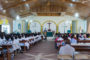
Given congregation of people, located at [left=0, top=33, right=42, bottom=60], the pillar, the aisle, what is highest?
the pillar

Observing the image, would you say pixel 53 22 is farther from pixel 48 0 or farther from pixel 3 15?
pixel 3 15

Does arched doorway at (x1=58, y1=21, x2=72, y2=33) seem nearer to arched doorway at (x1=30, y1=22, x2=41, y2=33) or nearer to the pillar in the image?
the pillar

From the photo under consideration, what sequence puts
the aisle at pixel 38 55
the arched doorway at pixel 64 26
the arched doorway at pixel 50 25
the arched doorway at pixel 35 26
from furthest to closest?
1. the arched doorway at pixel 35 26
2. the arched doorway at pixel 50 25
3. the arched doorway at pixel 64 26
4. the aisle at pixel 38 55

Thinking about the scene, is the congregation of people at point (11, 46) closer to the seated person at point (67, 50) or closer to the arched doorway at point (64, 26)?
the seated person at point (67, 50)

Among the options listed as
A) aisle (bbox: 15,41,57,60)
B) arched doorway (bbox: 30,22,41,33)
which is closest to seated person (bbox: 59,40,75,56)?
aisle (bbox: 15,41,57,60)

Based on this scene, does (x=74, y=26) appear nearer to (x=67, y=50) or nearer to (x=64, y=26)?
(x=64, y=26)

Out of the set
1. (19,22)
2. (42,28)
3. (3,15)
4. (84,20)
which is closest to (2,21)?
(3,15)

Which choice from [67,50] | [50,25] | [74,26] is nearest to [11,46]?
[67,50]

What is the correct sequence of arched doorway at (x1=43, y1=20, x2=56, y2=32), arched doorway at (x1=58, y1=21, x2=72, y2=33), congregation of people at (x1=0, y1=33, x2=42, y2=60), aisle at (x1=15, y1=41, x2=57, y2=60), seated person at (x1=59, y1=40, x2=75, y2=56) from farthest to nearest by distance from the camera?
1. arched doorway at (x1=43, y1=20, x2=56, y2=32)
2. arched doorway at (x1=58, y1=21, x2=72, y2=33)
3. aisle at (x1=15, y1=41, x2=57, y2=60)
4. congregation of people at (x1=0, y1=33, x2=42, y2=60)
5. seated person at (x1=59, y1=40, x2=75, y2=56)

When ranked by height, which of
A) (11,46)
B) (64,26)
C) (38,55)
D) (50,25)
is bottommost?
(38,55)

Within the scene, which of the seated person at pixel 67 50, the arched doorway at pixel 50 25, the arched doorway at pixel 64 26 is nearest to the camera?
the seated person at pixel 67 50

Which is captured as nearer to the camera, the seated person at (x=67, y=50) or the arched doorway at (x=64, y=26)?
the seated person at (x=67, y=50)

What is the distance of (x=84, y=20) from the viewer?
24609 millimetres

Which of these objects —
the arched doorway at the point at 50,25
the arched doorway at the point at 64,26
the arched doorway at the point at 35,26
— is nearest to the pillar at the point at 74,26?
the arched doorway at the point at 64,26
